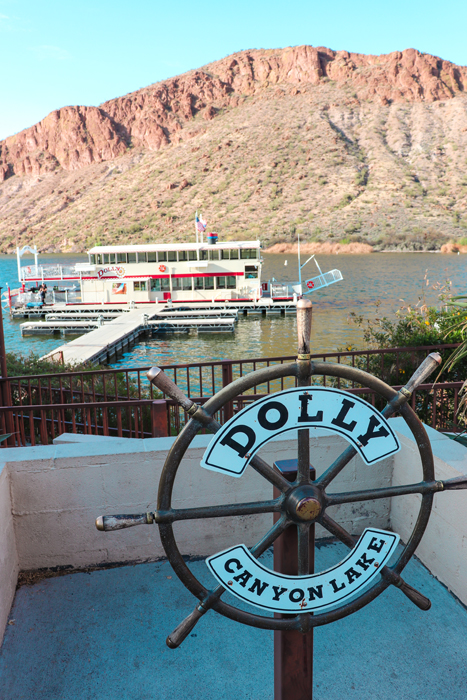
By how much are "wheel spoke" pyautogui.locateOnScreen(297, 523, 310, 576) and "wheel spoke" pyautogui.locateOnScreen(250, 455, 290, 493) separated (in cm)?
17

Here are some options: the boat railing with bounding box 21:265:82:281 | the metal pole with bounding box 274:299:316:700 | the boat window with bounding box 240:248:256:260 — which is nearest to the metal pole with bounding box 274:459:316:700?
the metal pole with bounding box 274:299:316:700

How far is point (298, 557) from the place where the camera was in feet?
6.48

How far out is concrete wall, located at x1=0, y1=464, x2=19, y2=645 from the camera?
296cm

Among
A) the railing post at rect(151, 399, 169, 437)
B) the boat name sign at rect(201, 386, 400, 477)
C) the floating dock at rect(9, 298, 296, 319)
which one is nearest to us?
the boat name sign at rect(201, 386, 400, 477)

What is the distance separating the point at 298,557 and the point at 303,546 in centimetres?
6

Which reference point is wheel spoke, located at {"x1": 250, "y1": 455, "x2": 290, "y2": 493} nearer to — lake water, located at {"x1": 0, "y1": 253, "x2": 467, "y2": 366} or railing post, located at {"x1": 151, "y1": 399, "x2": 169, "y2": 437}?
railing post, located at {"x1": 151, "y1": 399, "x2": 169, "y2": 437}

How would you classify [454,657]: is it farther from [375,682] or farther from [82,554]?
[82,554]

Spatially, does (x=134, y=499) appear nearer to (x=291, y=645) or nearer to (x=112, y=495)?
(x=112, y=495)

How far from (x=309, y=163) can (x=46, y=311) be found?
77789 millimetres

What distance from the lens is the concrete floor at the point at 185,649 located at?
102 inches

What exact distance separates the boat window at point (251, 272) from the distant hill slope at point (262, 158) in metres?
50.3

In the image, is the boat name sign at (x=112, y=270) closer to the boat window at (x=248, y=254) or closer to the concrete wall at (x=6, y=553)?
the boat window at (x=248, y=254)

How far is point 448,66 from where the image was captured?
136000 millimetres

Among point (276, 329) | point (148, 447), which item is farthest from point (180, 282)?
point (148, 447)
